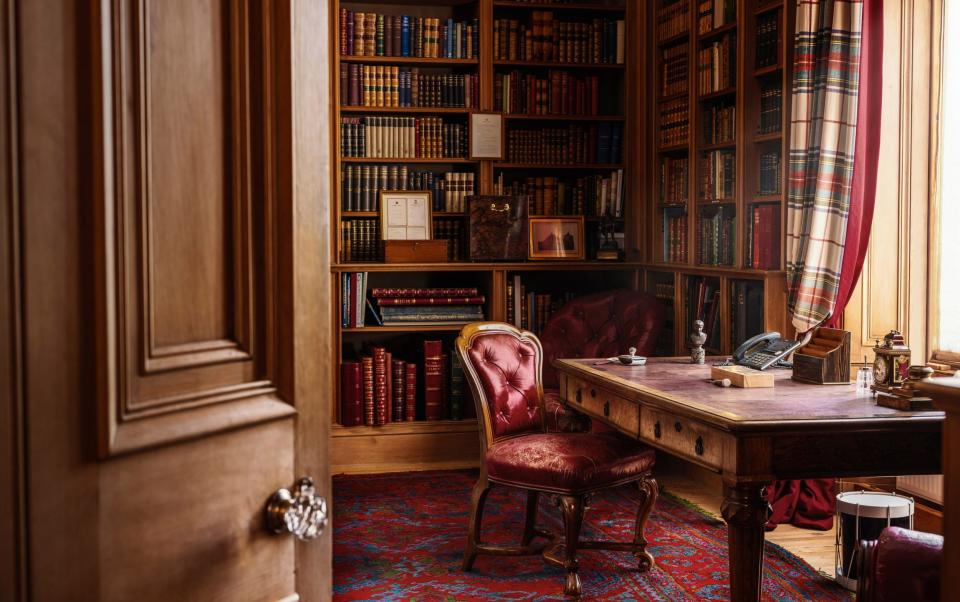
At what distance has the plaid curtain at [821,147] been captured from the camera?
400cm

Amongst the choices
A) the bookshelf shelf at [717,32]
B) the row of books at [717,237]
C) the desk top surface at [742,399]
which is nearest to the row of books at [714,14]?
the bookshelf shelf at [717,32]

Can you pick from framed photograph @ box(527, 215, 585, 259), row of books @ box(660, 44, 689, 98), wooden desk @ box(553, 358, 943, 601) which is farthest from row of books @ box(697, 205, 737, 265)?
wooden desk @ box(553, 358, 943, 601)

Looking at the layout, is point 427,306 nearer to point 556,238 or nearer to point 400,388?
point 400,388

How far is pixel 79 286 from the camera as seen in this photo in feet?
2.71

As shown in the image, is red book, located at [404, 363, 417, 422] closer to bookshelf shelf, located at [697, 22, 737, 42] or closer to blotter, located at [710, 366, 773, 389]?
bookshelf shelf, located at [697, 22, 737, 42]

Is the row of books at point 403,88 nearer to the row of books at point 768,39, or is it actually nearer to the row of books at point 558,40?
the row of books at point 558,40

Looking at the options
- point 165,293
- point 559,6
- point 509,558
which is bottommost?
point 509,558

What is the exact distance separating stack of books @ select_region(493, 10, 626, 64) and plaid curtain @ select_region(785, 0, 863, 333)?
188 cm

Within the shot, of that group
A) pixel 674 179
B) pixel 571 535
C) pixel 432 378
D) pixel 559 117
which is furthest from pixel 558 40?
pixel 571 535

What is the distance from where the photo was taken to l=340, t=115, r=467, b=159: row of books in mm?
5578

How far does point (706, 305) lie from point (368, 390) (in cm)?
189

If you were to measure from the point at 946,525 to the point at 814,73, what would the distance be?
9.42 ft

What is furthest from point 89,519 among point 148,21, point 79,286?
point 148,21

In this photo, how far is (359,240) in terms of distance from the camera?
5.66m
